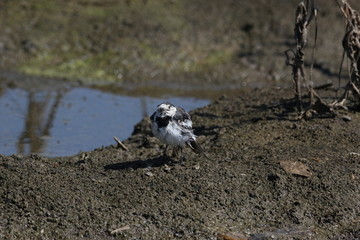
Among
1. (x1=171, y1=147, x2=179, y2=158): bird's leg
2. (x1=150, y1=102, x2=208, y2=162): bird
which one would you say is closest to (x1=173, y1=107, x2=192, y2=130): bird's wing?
(x1=150, y1=102, x2=208, y2=162): bird

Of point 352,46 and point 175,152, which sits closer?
point 175,152

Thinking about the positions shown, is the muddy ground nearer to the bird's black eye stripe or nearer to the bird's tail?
the bird's tail

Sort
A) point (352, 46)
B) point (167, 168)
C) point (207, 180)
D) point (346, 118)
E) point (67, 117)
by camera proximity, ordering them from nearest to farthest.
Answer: point (207, 180) → point (167, 168) → point (346, 118) → point (352, 46) → point (67, 117)

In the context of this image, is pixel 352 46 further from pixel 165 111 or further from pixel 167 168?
pixel 167 168

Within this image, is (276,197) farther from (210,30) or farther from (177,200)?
(210,30)

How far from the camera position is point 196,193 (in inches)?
253

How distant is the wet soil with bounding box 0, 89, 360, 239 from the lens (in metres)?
5.95

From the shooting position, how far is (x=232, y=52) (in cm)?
1380

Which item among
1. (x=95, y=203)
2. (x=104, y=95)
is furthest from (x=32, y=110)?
(x=95, y=203)

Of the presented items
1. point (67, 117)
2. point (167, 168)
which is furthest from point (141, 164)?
point (67, 117)

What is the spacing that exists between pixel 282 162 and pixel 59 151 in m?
3.10

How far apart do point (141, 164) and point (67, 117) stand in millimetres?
3509

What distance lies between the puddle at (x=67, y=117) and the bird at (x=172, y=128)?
1.95 metres

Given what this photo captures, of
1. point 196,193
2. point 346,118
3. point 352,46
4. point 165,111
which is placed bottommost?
point 196,193
